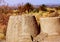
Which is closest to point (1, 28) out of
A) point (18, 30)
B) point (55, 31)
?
point (18, 30)

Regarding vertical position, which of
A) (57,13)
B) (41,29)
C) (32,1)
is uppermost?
(32,1)

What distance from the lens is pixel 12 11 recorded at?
69.7 inches

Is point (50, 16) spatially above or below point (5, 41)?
above

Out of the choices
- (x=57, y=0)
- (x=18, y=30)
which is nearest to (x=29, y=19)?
(x=18, y=30)

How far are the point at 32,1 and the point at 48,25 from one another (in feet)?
1.04

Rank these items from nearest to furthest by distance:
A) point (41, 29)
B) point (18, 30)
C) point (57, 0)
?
1. point (18, 30)
2. point (41, 29)
3. point (57, 0)

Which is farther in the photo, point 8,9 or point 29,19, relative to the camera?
point 8,9

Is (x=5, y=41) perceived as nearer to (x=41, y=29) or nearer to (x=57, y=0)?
(x=41, y=29)

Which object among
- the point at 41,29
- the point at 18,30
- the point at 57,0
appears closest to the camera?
the point at 18,30

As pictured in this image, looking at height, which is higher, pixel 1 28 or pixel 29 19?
pixel 29 19

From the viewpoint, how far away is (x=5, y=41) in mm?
1688

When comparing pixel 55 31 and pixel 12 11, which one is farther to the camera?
pixel 12 11

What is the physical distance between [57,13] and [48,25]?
21 cm

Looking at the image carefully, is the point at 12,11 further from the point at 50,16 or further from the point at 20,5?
the point at 50,16
